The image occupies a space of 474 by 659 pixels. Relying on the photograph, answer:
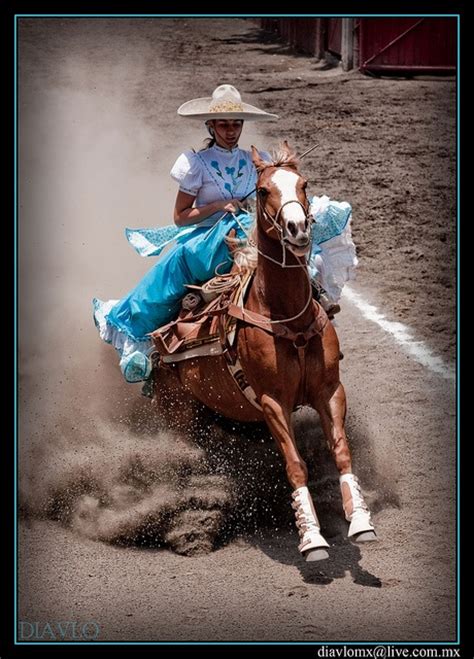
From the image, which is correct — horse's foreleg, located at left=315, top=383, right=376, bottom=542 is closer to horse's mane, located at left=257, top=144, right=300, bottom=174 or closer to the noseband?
the noseband

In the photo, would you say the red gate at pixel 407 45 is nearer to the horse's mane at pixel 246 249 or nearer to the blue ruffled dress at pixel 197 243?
the blue ruffled dress at pixel 197 243

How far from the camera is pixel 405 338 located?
930cm

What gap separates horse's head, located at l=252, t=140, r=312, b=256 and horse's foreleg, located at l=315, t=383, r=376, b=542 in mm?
886

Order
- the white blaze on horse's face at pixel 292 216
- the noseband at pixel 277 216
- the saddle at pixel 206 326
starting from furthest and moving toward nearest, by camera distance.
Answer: the saddle at pixel 206 326 < the noseband at pixel 277 216 < the white blaze on horse's face at pixel 292 216

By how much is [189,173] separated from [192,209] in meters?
0.20

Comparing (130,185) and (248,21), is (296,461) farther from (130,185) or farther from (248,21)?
(248,21)

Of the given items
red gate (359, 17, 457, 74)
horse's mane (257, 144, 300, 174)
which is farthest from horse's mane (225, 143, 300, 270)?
red gate (359, 17, 457, 74)

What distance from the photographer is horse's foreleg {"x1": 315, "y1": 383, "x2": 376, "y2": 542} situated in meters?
5.78

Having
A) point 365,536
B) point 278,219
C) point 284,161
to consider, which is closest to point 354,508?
point 365,536

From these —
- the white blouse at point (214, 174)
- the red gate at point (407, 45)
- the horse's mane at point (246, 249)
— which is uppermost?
the red gate at point (407, 45)

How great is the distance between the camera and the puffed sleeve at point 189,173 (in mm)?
6641

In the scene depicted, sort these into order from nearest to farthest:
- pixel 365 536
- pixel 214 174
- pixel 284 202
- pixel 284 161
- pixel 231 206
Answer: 1. pixel 284 202
2. pixel 365 536
3. pixel 284 161
4. pixel 231 206
5. pixel 214 174

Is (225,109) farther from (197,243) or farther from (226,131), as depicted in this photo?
(197,243)

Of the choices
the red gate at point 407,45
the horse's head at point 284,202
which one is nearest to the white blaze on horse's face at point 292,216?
the horse's head at point 284,202
